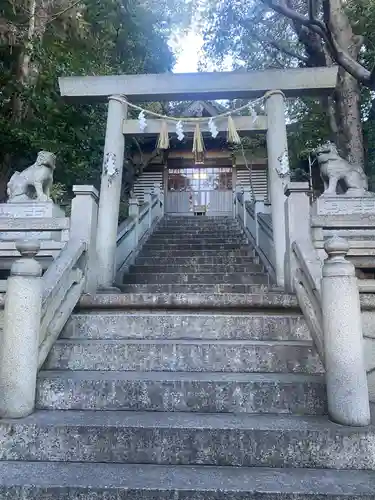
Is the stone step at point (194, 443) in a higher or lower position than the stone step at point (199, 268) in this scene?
lower

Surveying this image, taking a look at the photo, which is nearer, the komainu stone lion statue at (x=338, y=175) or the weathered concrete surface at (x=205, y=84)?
the weathered concrete surface at (x=205, y=84)

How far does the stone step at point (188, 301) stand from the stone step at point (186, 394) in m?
1.39

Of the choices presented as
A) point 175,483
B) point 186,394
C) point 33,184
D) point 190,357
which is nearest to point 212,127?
point 33,184

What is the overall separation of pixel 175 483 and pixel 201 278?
4642 millimetres

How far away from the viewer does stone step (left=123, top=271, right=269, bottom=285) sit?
6.71m

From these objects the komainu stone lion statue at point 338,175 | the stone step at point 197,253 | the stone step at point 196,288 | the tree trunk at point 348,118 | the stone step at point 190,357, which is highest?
the tree trunk at point 348,118

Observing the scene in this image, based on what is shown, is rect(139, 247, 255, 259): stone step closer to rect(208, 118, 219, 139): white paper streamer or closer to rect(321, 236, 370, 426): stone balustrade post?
rect(208, 118, 219, 139): white paper streamer

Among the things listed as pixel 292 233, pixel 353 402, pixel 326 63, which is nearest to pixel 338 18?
pixel 326 63

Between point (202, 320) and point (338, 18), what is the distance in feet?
28.0

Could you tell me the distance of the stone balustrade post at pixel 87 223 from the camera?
4.93 metres

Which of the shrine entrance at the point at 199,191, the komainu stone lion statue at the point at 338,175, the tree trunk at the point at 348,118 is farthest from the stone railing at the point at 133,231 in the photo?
the shrine entrance at the point at 199,191

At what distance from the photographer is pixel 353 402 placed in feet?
8.50

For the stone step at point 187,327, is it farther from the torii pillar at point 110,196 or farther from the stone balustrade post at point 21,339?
the torii pillar at point 110,196

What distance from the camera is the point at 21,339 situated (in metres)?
2.85
